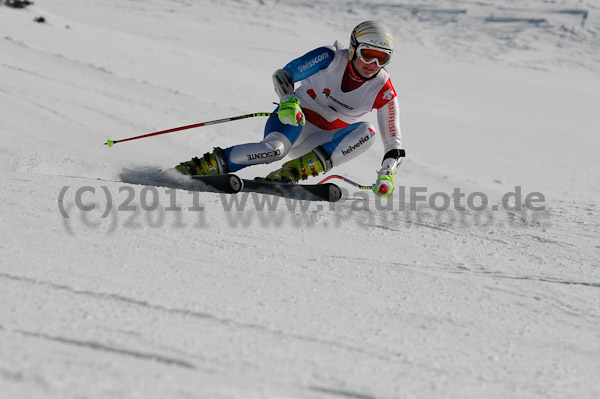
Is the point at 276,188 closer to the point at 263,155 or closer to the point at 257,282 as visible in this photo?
the point at 263,155

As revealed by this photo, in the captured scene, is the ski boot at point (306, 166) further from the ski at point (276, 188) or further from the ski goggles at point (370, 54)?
the ski goggles at point (370, 54)

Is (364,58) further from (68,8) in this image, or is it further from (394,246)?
(68,8)

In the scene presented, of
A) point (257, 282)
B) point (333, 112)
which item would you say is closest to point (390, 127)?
point (333, 112)

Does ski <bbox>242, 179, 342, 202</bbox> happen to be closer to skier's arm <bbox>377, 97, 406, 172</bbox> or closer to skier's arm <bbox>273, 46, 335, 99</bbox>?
skier's arm <bbox>377, 97, 406, 172</bbox>

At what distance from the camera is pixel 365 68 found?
434 cm

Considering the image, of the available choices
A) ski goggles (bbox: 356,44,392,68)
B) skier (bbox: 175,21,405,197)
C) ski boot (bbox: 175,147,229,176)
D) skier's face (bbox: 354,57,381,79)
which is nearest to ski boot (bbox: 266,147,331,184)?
skier (bbox: 175,21,405,197)

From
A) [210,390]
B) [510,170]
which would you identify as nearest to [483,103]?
[510,170]

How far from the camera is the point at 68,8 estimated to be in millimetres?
21578

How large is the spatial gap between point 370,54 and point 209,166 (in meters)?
1.46

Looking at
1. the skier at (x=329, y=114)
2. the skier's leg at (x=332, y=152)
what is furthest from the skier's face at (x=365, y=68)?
the skier's leg at (x=332, y=152)

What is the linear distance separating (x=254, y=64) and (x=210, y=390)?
43.9 ft

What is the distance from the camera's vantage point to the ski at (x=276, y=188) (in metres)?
4.18

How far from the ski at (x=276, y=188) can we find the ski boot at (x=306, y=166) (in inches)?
9.9

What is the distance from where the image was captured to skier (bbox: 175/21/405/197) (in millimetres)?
4312
